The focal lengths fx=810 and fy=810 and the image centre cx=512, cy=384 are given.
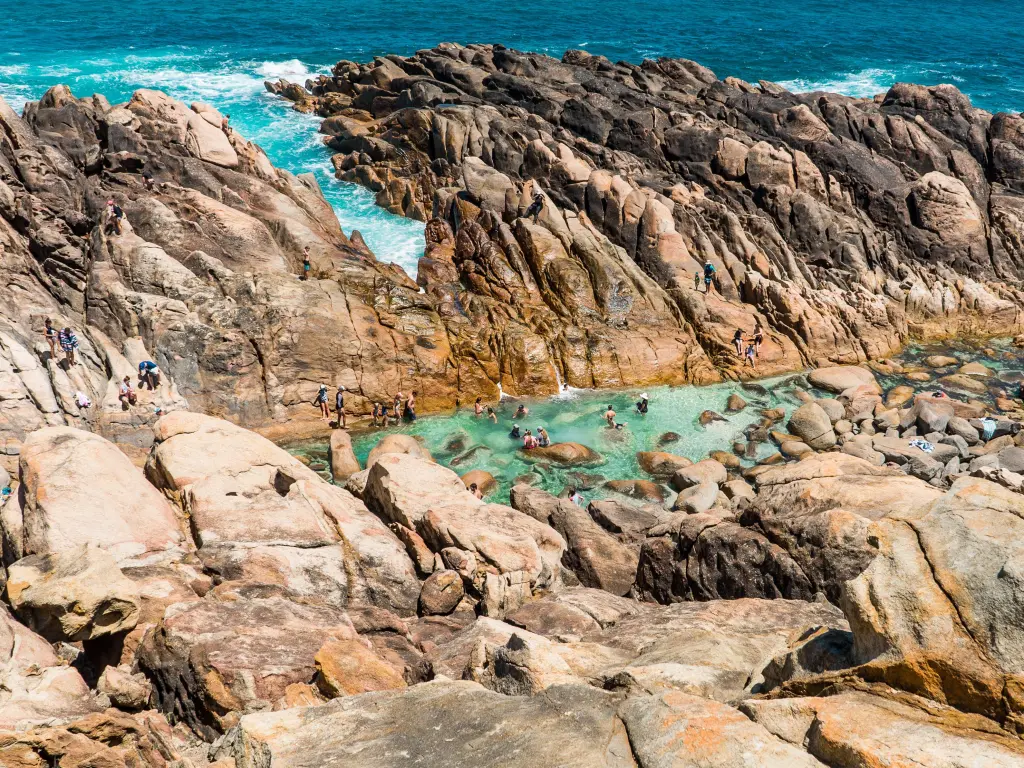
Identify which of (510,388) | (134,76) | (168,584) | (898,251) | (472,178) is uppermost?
(134,76)

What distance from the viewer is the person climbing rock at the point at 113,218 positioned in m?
42.3

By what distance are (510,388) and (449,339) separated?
14.5 ft

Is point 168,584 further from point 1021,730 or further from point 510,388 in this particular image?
point 510,388

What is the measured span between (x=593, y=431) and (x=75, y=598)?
2855 cm

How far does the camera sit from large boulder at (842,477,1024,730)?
1117 centimetres

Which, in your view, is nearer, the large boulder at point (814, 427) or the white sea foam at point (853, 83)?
the large boulder at point (814, 427)

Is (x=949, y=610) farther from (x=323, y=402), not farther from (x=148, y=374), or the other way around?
(x=148, y=374)

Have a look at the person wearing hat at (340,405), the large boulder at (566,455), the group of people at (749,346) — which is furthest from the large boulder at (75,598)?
the group of people at (749,346)

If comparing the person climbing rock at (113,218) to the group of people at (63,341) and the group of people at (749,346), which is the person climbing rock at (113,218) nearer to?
the group of people at (63,341)

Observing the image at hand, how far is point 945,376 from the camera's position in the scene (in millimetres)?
47656

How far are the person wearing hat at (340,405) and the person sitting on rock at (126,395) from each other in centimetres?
948

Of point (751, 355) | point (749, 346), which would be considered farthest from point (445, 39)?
point (751, 355)

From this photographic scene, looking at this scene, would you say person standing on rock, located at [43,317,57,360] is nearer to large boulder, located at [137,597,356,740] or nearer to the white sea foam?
large boulder, located at [137,597,356,740]

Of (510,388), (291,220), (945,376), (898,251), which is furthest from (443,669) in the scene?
(898,251)
